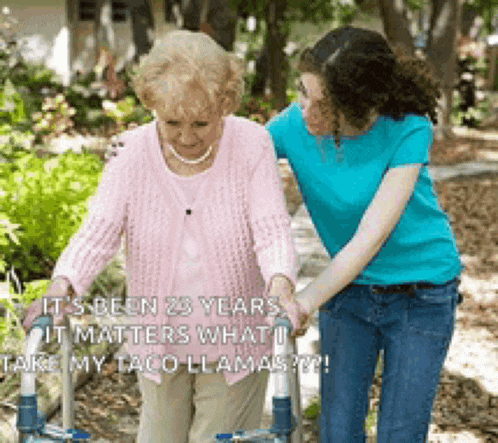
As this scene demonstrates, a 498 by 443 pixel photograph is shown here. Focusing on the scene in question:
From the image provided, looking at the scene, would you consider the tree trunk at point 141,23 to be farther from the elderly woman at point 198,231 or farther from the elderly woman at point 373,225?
the elderly woman at point 198,231

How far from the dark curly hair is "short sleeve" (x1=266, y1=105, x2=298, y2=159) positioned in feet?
0.59

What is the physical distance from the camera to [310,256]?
289 inches

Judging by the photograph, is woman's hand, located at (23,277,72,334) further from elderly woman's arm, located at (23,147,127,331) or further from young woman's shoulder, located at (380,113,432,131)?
young woman's shoulder, located at (380,113,432,131)

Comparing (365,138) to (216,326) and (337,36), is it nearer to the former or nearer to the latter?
(337,36)

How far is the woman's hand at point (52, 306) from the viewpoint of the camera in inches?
82.0

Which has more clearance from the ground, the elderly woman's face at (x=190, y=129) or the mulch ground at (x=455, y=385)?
the elderly woman's face at (x=190, y=129)

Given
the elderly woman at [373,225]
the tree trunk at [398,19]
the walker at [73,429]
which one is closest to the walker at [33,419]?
the walker at [73,429]

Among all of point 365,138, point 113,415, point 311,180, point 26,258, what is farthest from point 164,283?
point 26,258

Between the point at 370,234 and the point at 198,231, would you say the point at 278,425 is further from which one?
the point at 370,234

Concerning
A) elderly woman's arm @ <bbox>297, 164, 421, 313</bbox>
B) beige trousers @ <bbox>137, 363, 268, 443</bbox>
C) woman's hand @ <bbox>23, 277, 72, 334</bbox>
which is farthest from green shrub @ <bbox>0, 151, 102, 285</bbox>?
elderly woman's arm @ <bbox>297, 164, 421, 313</bbox>

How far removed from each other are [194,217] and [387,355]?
2.85ft

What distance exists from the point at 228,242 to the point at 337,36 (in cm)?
67

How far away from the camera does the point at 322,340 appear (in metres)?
2.92

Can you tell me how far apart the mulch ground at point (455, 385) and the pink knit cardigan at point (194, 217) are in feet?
6.93
